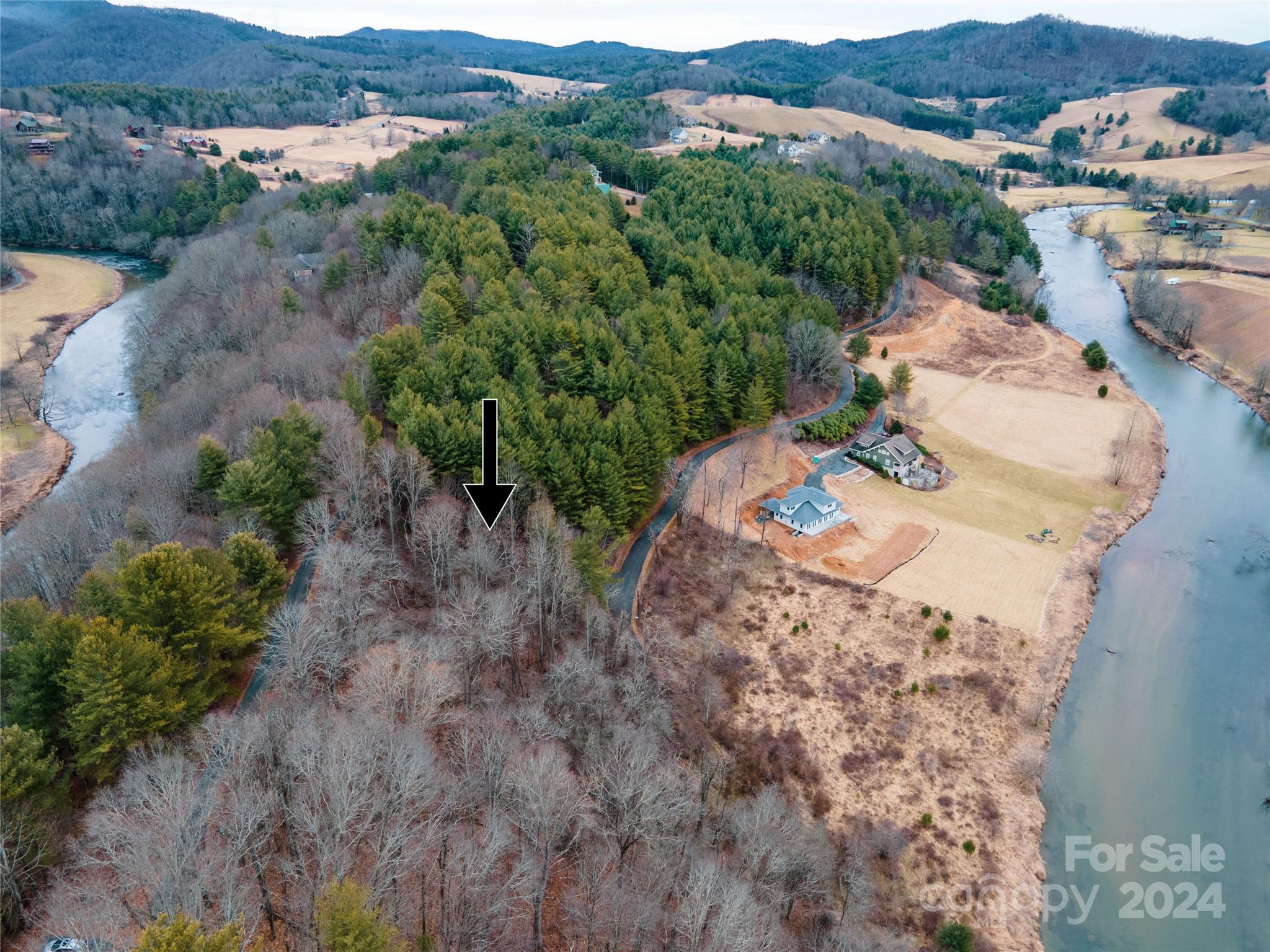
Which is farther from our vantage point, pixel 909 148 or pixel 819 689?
pixel 909 148

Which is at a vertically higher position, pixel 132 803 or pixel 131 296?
pixel 132 803

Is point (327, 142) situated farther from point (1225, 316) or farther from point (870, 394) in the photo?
point (1225, 316)

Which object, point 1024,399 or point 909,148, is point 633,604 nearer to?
point 1024,399

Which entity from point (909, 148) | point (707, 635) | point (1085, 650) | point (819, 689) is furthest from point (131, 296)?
point (909, 148)

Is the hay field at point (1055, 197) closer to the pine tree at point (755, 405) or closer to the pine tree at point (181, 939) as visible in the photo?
the pine tree at point (755, 405)

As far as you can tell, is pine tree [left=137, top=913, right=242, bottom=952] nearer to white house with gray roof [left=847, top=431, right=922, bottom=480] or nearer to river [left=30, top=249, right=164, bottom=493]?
white house with gray roof [left=847, top=431, right=922, bottom=480]

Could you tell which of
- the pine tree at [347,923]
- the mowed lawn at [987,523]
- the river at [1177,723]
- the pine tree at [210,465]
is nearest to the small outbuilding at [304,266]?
the pine tree at [210,465]
